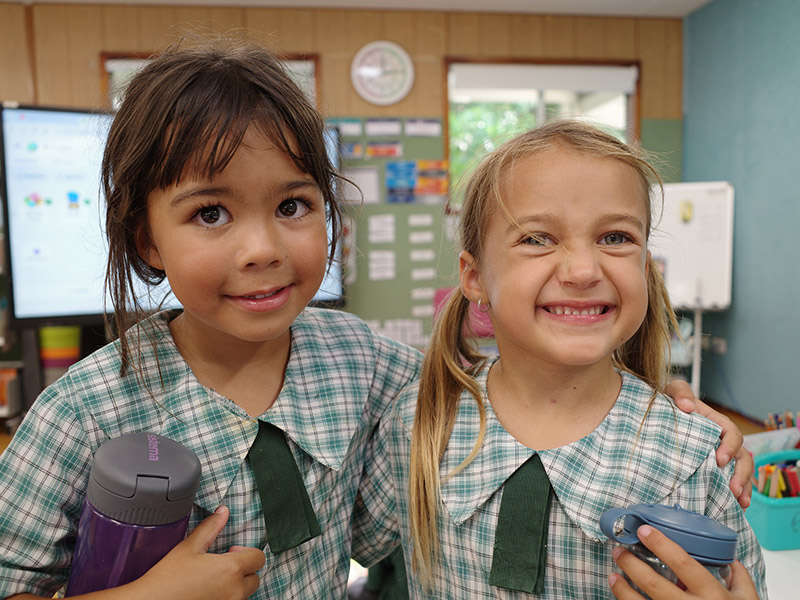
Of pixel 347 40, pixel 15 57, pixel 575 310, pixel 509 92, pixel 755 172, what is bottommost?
pixel 575 310

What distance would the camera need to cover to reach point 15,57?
4172 mm

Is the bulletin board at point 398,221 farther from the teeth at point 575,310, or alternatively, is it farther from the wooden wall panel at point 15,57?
the teeth at point 575,310

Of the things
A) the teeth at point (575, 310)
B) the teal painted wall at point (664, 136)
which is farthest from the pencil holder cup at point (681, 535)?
the teal painted wall at point (664, 136)

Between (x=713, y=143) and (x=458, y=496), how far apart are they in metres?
4.41

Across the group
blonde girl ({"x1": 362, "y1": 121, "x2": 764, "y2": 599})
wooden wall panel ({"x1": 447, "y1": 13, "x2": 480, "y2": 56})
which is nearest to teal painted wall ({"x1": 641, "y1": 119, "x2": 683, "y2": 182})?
wooden wall panel ({"x1": 447, "y1": 13, "x2": 480, "y2": 56})

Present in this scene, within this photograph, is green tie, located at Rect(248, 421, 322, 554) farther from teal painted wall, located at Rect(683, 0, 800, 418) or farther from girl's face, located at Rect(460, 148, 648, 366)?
teal painted wall, located at Rect(683, 0, 800, 418)

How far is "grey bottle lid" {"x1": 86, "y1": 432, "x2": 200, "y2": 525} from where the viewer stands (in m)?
0.62

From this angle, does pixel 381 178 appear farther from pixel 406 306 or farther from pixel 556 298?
pixel 556 298

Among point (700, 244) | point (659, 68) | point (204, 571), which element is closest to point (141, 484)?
point (204, 571)

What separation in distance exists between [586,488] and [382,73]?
412cm

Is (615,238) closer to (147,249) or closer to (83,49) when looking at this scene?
(147,249)

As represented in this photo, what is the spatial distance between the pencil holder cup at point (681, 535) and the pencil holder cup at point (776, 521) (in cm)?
49

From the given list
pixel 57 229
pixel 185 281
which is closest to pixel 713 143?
pixel 57 229

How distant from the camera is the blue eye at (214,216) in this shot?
2.54 feet
